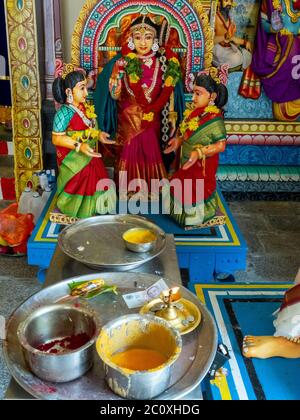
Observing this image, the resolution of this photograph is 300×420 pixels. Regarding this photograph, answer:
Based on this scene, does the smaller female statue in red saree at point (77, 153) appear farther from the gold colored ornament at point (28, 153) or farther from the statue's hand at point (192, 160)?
the gold colored ornament at point (28, 153)

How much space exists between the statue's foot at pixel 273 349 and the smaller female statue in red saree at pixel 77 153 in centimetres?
157

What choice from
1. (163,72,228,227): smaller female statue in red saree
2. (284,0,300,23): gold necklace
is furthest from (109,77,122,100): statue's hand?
(284,0,300,23): gold necklace

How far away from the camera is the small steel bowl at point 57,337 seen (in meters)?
1.34

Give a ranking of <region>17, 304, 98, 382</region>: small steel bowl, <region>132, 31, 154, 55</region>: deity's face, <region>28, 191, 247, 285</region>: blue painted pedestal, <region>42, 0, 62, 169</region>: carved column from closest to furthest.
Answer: <region>17, 304, 98, 382</region>: small steel bowl < <region>28, 191, 247, 285</region>: blue painted pedestal < <region>132, 31, 154, 55</region>: deity's face < <region>42, 0, 62, 169</region>: carved column

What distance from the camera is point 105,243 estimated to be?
87.5 inches

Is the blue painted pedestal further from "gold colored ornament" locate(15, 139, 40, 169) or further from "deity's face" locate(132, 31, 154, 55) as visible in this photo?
"deity's face" locate(132, 31, 154, 55)

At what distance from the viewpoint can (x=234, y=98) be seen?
14.7 ft

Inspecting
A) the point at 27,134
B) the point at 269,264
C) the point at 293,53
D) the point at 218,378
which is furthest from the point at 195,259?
the point at 293,53

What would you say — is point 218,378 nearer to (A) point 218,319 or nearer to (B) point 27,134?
(A) point 218,319

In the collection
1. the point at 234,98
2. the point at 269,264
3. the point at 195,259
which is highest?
the point at 234,98

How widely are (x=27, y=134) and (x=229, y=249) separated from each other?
6.51 feet

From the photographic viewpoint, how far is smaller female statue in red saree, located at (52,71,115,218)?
2.97 metres

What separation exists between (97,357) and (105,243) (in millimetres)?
794

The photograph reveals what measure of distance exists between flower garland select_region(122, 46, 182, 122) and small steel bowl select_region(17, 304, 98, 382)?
208cm
